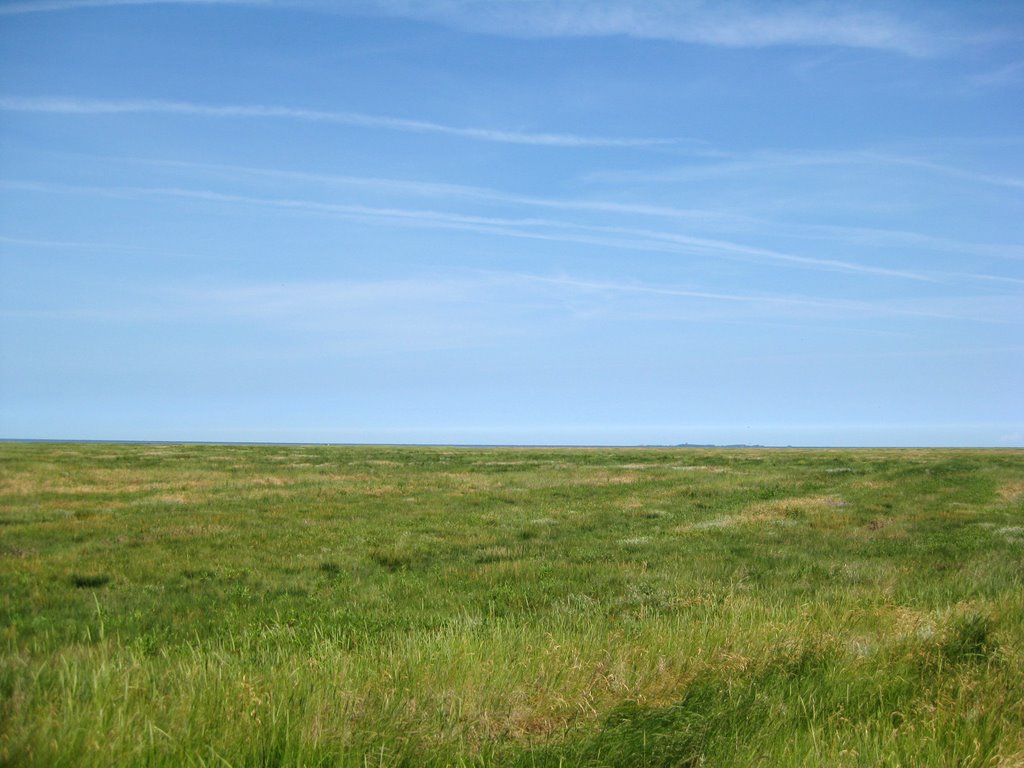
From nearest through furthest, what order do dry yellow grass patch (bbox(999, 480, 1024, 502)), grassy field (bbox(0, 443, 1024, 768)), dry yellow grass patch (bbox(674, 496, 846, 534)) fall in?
grassy field (bbox(0, 443, 1024, 768)) → dry yellow grass patch (bbox(674, 496, 846, 534)) → dry yellow grass patch (bbox(999, 480, 1024, 502))

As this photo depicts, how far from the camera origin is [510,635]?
799cm

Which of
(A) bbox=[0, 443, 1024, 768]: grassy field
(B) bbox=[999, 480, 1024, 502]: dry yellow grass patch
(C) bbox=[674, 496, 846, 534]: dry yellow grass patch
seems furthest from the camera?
(B) bbox=[999, 480, 1024, 502]: dry yellow grass patch

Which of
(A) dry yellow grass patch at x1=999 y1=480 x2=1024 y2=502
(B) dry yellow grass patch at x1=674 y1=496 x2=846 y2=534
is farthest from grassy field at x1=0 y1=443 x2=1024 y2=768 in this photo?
(A) dry yellow grass patch at x1=999 y1=480 x2=1024 y2=502

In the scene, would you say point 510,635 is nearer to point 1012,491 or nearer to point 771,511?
point 771,511

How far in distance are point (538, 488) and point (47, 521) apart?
74.1 feet

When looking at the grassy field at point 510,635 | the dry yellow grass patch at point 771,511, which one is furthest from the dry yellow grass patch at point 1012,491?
the dry yellow grass patch at point 771,511

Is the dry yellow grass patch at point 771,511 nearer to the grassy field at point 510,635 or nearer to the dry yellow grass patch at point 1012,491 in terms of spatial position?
the grassy field at point 510,635

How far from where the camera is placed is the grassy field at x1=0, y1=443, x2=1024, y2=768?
4.96m

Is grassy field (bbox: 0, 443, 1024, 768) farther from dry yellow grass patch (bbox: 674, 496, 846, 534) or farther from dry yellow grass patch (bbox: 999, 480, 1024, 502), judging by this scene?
dry yellow grass patch (bbox: 999, 480, 1024, 502)

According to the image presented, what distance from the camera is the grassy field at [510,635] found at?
4961mm

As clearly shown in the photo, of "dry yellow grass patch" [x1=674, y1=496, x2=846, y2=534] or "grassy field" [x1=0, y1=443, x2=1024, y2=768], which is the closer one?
"grassy field" [x1=0, y1=443, x2=1024, y2=768]

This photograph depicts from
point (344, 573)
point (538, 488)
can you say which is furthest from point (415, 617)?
point (538, 488)

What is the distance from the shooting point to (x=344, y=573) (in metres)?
16.2

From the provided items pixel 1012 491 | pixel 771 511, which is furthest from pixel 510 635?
pixel 1012 491
